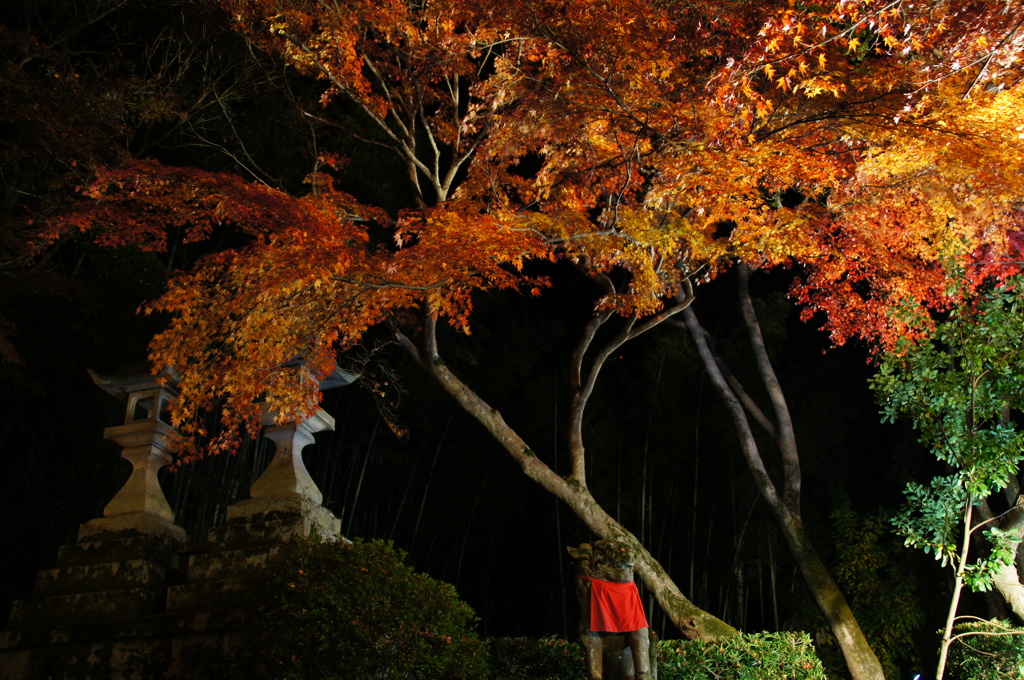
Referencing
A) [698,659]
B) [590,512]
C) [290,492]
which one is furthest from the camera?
[590,512]

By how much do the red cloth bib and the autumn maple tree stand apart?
2.74 metres

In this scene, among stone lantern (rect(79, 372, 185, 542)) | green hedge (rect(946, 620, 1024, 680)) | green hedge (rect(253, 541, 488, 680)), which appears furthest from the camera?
green hedge (rect(946, 620, 1024, 680))

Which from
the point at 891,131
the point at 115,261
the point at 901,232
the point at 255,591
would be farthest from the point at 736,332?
the point at 255,591

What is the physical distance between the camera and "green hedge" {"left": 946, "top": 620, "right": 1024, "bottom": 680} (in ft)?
24.2

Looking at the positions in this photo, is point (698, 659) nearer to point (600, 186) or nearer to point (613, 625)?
point (613, 625)

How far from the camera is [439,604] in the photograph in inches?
218

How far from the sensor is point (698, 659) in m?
7.08

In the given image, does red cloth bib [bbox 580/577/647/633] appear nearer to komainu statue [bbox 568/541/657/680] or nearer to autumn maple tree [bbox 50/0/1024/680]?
komainu statue [bbox 568/541/657/680]

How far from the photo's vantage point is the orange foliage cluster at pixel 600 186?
7117 mm

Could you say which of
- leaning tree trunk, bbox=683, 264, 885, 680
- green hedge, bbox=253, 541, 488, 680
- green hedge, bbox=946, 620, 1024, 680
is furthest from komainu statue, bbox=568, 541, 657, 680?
green hedge, bbox=946, 620, 1024, 680

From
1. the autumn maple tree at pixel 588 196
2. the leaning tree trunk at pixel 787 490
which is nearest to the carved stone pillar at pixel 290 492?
the autumn maple tree at pixel 588 196

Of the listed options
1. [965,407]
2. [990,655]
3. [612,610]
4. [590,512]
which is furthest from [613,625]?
[990,655]

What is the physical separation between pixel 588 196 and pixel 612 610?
5.52 meters

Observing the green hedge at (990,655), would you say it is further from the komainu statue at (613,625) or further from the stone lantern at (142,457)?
the stone lantern at (142,457)
